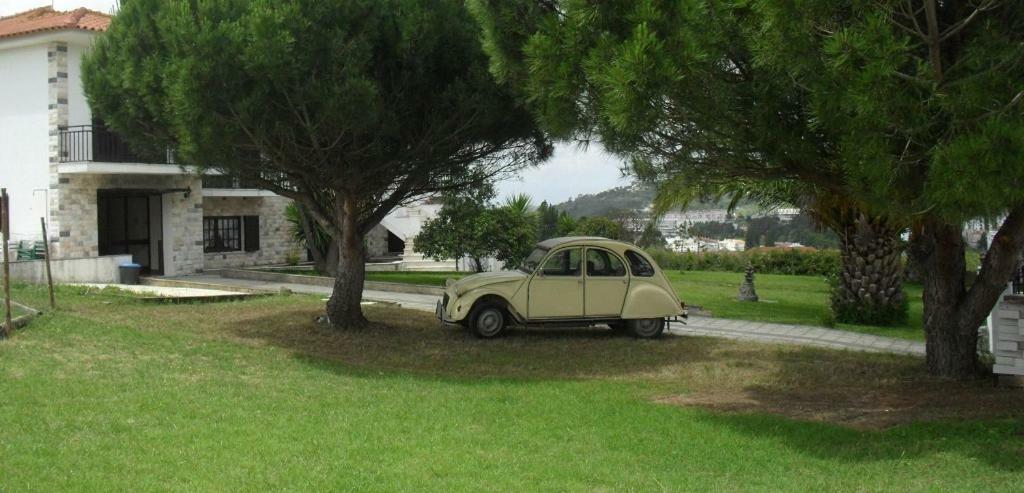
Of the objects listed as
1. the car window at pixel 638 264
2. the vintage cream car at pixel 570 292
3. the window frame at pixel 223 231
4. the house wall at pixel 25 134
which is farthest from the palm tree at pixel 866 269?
the window frame at pixel 223 231

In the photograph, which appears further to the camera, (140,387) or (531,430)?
(140,387)

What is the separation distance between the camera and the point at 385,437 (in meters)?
7.23

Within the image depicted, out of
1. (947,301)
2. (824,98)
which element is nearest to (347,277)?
(947,301)

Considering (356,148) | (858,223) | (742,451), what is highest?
(356,148)

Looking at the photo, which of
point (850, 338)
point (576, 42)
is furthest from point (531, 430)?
point (850, 338)

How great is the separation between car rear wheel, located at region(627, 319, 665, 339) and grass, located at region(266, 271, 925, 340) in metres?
3.72

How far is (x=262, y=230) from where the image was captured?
94.1 ft

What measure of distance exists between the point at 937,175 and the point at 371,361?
24.4 ft

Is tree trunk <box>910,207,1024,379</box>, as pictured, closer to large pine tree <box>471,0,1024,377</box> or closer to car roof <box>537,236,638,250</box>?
large pine tree <box>471,0,1024,377</box>

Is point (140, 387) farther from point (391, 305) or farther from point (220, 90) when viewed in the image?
point (391, 305)

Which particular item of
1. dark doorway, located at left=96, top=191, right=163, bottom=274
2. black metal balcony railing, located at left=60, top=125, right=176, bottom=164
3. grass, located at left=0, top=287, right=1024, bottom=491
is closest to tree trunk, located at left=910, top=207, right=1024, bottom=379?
grass, located at left=0, top=287, right=1024, bottom=491

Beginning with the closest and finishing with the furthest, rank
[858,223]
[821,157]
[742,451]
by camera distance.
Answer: [742,451] → [821,157] → [858,223]

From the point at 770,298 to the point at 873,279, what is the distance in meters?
5.29

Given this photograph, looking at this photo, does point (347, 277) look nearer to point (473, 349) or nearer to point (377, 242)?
point (473, 349)
